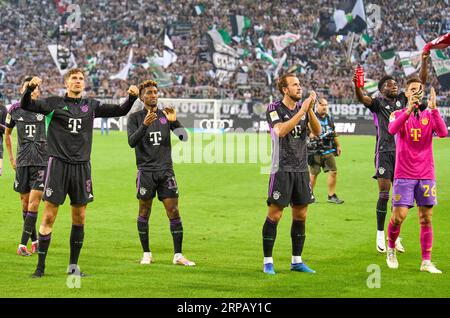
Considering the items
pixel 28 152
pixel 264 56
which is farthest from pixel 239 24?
pixel 28 152

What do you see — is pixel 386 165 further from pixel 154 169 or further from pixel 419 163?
pixel 154 169

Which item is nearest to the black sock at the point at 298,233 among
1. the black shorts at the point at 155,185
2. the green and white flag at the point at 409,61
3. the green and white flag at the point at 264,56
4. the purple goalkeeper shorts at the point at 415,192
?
the purple goalkeeper shorts at the point at 415,192

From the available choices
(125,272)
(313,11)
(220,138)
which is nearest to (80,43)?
(313,11)

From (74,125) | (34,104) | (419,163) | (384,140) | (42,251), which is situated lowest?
(42,251)

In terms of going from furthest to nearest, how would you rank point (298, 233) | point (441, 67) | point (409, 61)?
point (409, 61) → point (441, 67) → point (298, 233)

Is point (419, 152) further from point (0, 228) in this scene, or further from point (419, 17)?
point (419, 17)

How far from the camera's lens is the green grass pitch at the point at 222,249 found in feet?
30.0

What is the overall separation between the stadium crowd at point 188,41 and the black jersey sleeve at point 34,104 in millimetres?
38121

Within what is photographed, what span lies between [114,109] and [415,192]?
12.8 feet

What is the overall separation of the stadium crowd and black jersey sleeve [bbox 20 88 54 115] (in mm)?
38121

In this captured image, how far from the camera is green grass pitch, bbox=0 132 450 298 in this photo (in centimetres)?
914

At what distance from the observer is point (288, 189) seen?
393 inches

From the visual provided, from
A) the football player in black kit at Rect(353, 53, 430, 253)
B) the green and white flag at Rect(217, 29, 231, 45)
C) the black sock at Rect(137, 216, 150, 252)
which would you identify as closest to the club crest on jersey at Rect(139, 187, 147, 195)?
the black sock at Rect(137, 216, 150, 252)
